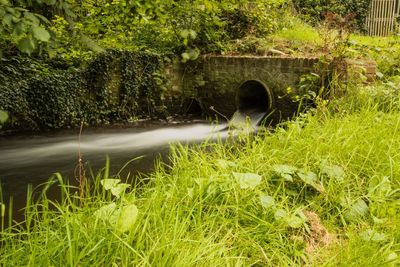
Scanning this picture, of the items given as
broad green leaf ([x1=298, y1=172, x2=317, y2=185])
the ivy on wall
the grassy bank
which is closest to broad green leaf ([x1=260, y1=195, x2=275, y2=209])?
the grassy bank

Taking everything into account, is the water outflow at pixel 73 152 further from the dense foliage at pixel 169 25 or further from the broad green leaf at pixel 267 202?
the dense foliage at pixel 169 25

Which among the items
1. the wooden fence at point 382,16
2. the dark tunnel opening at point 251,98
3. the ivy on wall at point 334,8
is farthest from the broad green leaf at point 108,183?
the wooden fence at point 382,16

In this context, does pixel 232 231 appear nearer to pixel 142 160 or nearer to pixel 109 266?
pixel 109 266

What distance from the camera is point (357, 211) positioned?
2512mm

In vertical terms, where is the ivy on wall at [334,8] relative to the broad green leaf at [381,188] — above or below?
above

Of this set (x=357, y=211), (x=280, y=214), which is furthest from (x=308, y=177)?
(x=280, y=214)

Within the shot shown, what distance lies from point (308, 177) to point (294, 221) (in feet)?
1.64

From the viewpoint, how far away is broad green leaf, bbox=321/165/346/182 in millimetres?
2759

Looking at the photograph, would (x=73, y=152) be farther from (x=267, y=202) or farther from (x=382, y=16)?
(x=382, y=16)

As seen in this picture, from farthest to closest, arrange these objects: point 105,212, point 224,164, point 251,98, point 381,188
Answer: point 251,98 < point 224,164 < point 381,188 < point 105,212

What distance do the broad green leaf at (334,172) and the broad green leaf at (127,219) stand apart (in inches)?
59.2

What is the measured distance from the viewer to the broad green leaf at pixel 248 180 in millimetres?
2428

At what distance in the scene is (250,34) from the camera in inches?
323

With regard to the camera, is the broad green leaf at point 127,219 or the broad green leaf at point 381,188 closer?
the broad green leaf at point 127,219
